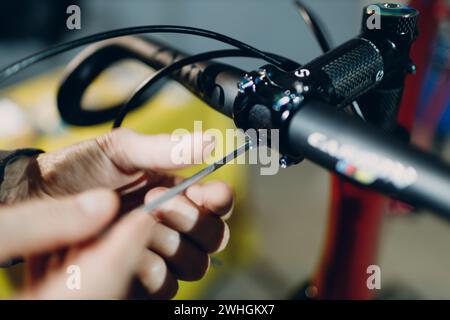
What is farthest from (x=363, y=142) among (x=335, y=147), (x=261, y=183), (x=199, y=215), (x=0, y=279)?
(x=261, y=183)

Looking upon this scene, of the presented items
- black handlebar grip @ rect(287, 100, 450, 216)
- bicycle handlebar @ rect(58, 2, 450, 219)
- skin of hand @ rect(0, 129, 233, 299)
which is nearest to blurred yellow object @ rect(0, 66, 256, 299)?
skin of hand @ rect(0, 129, 233, 299)

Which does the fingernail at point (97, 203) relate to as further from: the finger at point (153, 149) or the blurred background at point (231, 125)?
the blurred background at point (231, 125)

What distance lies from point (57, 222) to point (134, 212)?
0.05 meters

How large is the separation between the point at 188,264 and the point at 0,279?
55 centimetres

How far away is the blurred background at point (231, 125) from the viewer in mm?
1112

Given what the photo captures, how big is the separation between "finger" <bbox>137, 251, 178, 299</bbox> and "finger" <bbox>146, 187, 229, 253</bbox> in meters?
0.04

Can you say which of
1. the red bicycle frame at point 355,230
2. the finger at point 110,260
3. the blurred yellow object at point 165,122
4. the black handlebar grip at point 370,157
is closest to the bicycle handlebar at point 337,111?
the black handlebar grip at point 370,157

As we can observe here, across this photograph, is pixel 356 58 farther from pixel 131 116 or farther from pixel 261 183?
pixel 261 183

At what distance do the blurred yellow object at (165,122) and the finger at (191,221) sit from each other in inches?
22.7

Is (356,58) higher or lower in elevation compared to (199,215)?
higher

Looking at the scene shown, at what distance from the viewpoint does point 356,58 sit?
36cm

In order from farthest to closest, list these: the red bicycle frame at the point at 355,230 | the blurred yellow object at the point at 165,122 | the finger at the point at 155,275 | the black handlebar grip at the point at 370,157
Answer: the blurred yellow object at the point at 165,122, the red bicycle frame at the point at 355,230, the finger at the point at 155,275, the black handlebar grip at the point at 370,157

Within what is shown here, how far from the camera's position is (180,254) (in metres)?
0.43

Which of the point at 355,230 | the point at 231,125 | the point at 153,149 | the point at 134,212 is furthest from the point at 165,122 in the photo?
the point at 134,212
